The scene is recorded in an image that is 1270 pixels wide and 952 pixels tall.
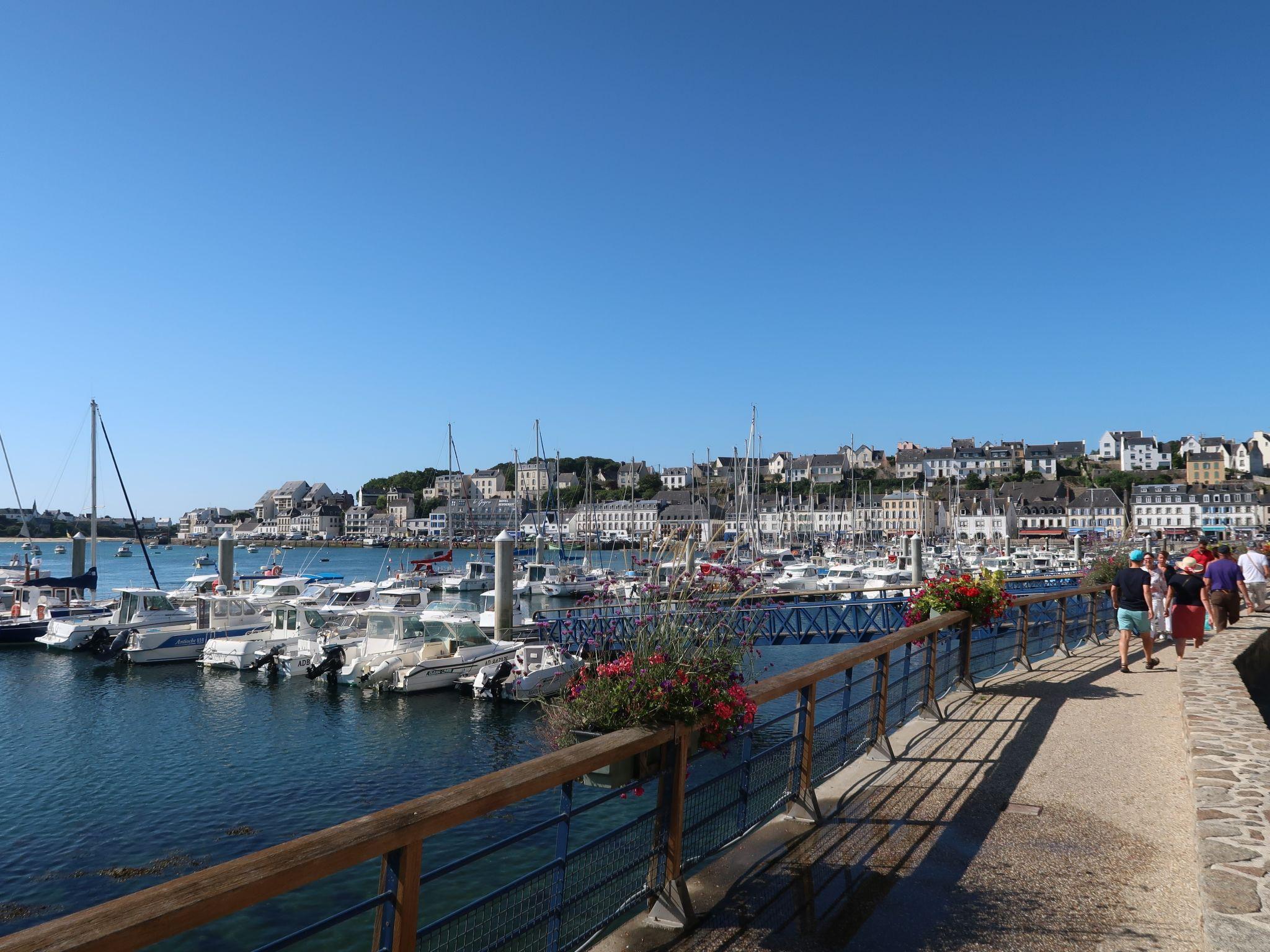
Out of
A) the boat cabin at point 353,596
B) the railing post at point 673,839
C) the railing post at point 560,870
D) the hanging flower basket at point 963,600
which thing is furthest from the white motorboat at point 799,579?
the railing post at point 560,870

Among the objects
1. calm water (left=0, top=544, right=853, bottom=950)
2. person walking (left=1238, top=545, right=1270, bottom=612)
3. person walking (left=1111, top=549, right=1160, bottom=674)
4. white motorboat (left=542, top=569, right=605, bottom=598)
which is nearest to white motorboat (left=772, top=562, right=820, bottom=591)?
white motorboat (left=542, top=569, right=605, bottom=598)

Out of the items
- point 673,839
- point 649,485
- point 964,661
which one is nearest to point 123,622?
point 964,661

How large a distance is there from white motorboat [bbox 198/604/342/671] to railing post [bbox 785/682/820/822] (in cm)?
2583

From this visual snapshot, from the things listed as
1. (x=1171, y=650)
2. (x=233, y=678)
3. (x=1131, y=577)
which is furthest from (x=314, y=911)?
(x=233, y=678)

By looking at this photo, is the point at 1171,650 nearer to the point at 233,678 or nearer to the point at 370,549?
the point at 233,678

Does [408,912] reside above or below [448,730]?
above

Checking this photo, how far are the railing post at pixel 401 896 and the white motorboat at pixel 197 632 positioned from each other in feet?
104

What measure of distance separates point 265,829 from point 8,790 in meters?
6.67

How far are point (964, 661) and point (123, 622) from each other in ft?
115

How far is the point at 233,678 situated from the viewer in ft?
93.6

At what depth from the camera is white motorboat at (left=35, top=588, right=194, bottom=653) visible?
34094mm

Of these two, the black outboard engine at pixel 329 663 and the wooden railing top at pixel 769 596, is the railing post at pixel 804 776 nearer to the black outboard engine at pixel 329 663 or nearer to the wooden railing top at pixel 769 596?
the wooden railing top at pixel 769 596

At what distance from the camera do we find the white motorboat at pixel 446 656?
24.9m

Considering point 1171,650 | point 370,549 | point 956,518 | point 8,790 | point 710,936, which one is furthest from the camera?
point 370,549
